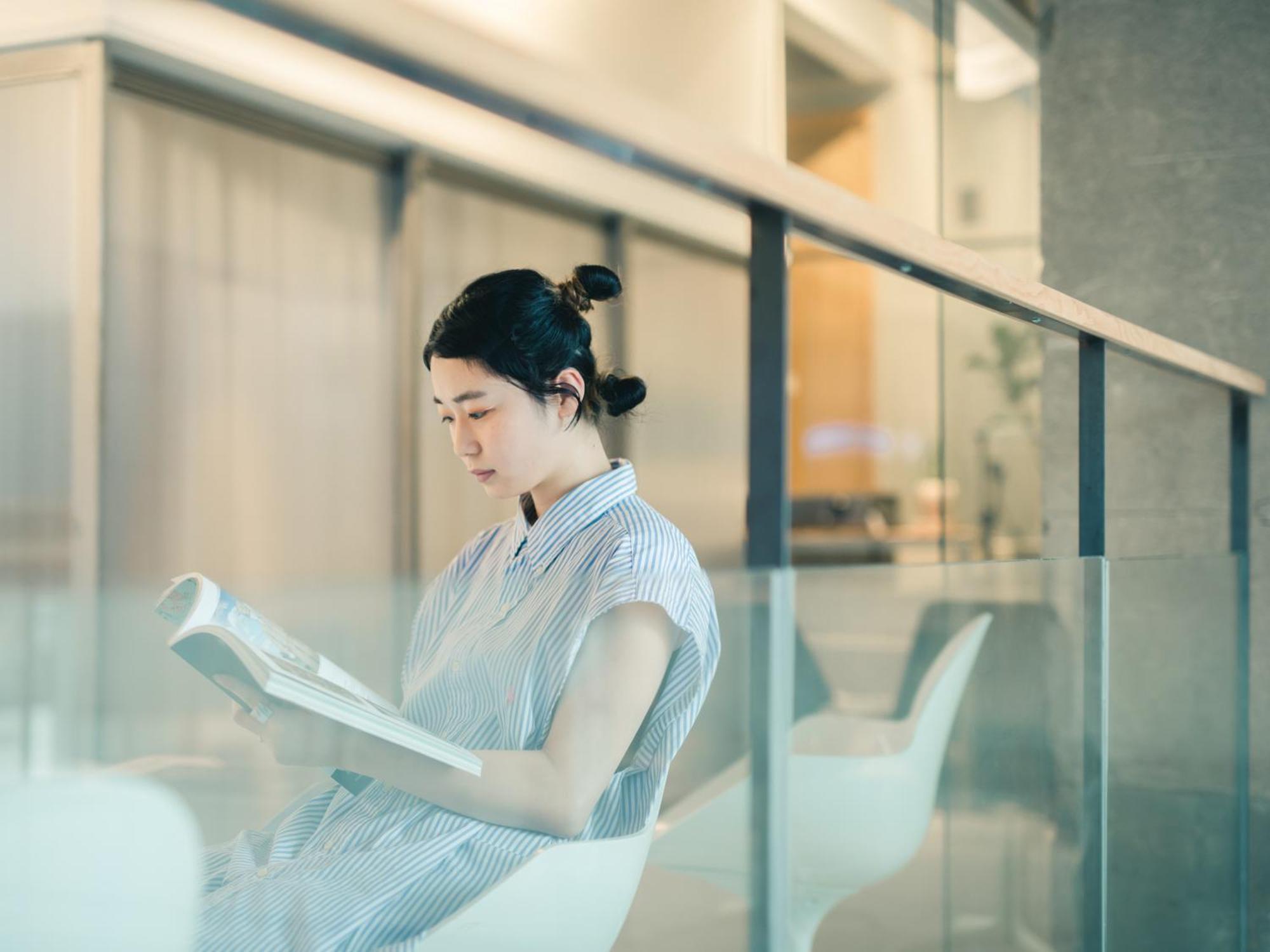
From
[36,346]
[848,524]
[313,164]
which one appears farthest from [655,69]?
[848,524]

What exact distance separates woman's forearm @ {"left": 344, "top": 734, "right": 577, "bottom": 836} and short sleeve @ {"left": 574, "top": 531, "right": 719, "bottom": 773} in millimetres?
95

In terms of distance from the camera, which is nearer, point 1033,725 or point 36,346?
point 1033,725

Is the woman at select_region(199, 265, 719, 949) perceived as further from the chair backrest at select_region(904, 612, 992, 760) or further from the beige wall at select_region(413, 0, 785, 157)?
the beige wall at select_region(413, 0, 785, 157)

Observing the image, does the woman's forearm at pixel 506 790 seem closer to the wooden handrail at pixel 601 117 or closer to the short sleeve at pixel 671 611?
the short sleeve at pixel 671 611

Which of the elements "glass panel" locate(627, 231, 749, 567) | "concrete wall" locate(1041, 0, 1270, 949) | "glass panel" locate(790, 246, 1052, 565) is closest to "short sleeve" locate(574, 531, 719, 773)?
"concrete wall" locate(1041, 0, 1270, 949)

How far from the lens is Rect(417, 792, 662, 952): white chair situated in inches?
32.7

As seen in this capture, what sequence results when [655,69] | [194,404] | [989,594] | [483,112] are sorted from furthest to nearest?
1. [655,69]
2. [194,404]
3. [989,594]
4. [483,112]

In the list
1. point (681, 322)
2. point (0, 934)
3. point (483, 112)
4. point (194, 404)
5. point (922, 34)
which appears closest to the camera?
point (0, 934)

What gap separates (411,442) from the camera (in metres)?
3.30

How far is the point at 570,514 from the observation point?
1.07 meters

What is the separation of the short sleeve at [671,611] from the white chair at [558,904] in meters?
0.09

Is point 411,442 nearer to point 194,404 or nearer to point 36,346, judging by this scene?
point 194,404

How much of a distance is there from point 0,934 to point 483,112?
48 centimetres

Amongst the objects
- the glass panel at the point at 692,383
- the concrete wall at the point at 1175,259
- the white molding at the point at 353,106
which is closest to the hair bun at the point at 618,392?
the white molding at the point at 353,106
